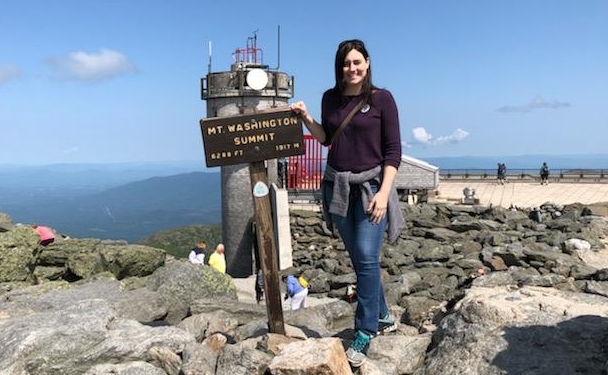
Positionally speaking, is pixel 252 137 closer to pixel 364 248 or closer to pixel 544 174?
pixel 364 248

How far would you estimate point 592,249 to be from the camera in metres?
16.1

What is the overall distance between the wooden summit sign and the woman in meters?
0.36

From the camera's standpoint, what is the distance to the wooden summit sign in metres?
5.03

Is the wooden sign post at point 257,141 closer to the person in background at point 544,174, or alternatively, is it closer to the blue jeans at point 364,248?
the blue jeans at point 364,248

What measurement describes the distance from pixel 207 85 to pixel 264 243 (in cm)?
1543

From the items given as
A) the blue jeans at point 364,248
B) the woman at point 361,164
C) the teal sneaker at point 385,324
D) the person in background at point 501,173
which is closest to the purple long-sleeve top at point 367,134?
the woman at point 361,164

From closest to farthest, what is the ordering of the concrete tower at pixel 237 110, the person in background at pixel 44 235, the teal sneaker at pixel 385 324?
the teal sneaker at pixel 385 324 → the person in background at pixel 44 235 → the concrete tower at pixel 237 110

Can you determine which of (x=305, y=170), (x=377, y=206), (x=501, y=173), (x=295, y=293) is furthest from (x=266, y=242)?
(x=501, y=173)

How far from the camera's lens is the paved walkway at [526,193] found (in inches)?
925

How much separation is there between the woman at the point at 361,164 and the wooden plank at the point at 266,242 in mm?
764

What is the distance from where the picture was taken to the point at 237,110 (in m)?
19.2

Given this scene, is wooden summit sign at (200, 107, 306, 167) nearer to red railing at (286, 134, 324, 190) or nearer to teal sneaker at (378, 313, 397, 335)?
teal sneaker at (378, 313, 397, 335)

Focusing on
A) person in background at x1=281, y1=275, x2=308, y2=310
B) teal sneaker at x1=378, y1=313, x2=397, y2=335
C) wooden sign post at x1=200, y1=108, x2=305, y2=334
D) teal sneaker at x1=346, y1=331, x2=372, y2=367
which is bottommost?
person in background at x1=281, y1=275, x2=308, y2=310

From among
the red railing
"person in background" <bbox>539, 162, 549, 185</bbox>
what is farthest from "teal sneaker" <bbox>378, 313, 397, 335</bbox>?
"person in background" <bbox>539, 162, 549, 185</bbox>
